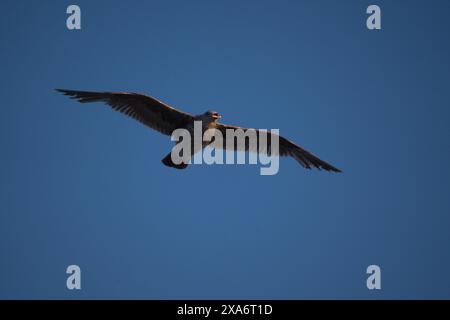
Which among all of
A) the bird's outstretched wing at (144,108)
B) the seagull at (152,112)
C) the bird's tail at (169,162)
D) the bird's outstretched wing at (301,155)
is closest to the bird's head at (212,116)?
the seagull at (152,112)

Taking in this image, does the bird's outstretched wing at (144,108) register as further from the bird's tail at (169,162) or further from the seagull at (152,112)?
the bird's tail at (169,162)

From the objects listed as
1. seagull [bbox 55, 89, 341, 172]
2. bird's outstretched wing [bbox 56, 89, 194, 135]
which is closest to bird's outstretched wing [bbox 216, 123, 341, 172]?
seagull [bbox 55, 89, 341, 172]

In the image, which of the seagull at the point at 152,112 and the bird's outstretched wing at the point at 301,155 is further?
the bird's outstretched wing at the point at 301,155

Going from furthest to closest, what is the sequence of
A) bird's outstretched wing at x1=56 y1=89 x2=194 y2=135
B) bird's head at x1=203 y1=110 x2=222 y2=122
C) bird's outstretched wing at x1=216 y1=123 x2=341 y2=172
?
1. bird's outstretched wing at x1=216 y1=123 x2=341 y2=172
2. bird's outstretched wing at x1=56 y1=89 x2=194 y2=135
3. bird's head at x1=203 y1=110 x2=222 y2=122

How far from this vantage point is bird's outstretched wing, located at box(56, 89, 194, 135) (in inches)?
617

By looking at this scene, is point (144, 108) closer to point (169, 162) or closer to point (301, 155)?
point (169, 162)

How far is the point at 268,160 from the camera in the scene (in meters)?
17.3

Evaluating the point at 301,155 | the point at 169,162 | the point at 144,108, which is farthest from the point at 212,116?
the point at 301,155

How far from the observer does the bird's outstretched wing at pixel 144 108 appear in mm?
15680

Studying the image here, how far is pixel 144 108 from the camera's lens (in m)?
16.0

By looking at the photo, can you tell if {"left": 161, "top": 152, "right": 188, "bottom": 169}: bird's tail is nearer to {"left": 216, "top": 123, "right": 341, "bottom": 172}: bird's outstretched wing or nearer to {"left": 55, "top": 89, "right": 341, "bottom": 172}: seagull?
{"left": 55, "top": 89, "right": 341, "bottom": 172}: seagull

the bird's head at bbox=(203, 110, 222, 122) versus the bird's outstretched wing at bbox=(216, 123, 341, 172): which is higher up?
the bird's head at bbox=(203, 110, 222, 122)

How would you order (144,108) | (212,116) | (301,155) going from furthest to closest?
(301,155), (144,108), (212,116)
